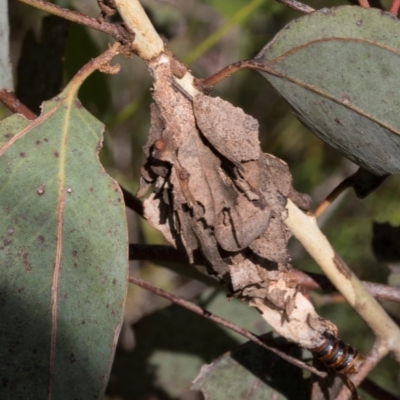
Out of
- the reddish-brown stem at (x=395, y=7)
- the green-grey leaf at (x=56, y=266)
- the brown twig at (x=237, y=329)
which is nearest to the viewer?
the green-grey leaf at (x=56, y=266)

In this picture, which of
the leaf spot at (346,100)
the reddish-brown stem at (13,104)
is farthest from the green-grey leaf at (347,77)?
the reddish-brown stem at (13,104)

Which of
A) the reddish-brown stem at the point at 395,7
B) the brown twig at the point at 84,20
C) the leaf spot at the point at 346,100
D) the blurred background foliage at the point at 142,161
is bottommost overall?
the blurred background foliage at the point at 142,161

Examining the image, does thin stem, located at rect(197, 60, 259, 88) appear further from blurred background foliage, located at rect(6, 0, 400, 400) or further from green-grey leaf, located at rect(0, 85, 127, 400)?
blurred background foliage, located at rect(6, 0, 400, 400)

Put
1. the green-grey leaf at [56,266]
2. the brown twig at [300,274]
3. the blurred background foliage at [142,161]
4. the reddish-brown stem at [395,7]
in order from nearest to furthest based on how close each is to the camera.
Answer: the green-grey leaf at [56,266] < the reddish-brown stem at [395,7] < the brown twig at [300,274] < the blurred background foliage at [142,161]

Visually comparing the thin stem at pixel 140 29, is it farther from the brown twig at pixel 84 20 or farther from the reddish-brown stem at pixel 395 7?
the reddish-brown stem at pixel 395 7

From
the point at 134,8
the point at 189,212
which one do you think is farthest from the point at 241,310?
the point at 134,8

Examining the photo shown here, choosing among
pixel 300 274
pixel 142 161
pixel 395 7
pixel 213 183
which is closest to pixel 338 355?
pixel 300 274

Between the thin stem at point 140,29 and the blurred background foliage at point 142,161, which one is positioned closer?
the thin stem at point 140,29
